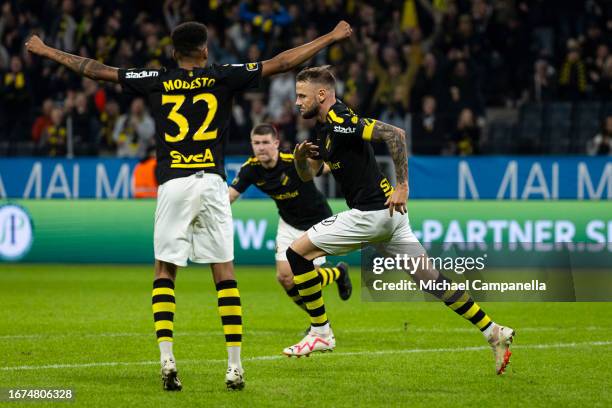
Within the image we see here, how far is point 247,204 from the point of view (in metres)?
18.1

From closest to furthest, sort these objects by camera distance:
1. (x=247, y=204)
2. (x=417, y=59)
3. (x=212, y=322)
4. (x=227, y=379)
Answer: (x=227, y=379)
(x=212, y=322)
(x=247, y=204)
(x=417, y=59)

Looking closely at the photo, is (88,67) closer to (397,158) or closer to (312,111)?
(312,111)

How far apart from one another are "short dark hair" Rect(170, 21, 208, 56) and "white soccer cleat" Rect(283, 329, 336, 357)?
96.2 inches

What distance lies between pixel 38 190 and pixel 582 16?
1076cm

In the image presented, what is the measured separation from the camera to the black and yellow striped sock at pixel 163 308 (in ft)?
25.2

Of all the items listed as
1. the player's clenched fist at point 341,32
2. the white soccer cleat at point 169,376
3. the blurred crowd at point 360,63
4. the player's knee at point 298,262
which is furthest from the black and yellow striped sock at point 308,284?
the blurred crowd at point 360,63

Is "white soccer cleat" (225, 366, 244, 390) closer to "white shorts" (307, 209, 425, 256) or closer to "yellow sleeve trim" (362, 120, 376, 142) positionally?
"white shorts" (307, 209, 425, 256)

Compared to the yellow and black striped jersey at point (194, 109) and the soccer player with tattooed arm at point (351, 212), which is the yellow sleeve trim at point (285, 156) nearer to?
the soccer player with tattooed arm at point (351, 212)

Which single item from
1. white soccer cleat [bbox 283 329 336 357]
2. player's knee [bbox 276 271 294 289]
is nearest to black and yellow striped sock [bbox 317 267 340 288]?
player's knee [bbox 276 271 294 289]

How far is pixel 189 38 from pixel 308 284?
236 centimetres

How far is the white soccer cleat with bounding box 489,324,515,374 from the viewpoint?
8.32 m

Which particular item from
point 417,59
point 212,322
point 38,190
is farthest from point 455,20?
point 212,322

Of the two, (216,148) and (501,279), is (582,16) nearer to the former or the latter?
(501,279)

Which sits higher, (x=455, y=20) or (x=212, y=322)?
(x=455, y=20)
